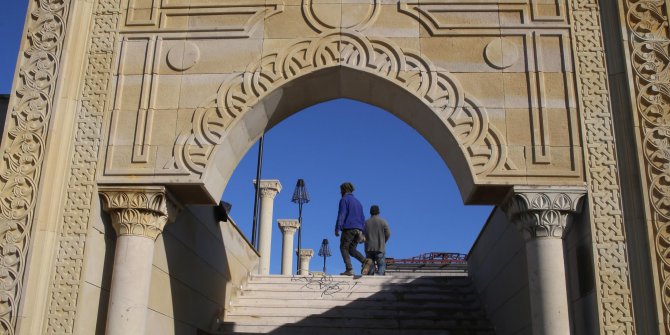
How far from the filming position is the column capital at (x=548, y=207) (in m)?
6.79

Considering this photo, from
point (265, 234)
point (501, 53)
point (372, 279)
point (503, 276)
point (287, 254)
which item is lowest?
point (503, 276)

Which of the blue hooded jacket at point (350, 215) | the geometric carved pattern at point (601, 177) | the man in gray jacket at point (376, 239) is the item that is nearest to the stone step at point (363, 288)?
the man in gray jacket at point (376, 239)

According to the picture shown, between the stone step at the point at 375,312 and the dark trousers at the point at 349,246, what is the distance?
57.1 inches

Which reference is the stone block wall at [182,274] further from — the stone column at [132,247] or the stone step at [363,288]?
the stone step at [363,288]

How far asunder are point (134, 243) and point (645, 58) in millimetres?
5646

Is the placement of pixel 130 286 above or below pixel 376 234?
below

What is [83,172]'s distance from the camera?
7262 mm

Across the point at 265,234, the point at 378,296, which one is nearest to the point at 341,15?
the point at 378,296

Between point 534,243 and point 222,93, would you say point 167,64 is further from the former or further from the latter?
point 534,243

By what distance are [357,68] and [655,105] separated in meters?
3.10

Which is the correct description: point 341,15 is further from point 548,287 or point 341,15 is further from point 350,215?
point 350,215

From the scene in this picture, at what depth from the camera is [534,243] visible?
6.84 m

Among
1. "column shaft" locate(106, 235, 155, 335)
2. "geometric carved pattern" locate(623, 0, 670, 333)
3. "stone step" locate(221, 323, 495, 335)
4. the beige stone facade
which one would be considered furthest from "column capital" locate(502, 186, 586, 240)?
"column shaft" locate(106, 235, 155, 335)

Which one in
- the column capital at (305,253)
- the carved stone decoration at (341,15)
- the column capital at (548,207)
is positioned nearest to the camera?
the column capital at (548,207)
